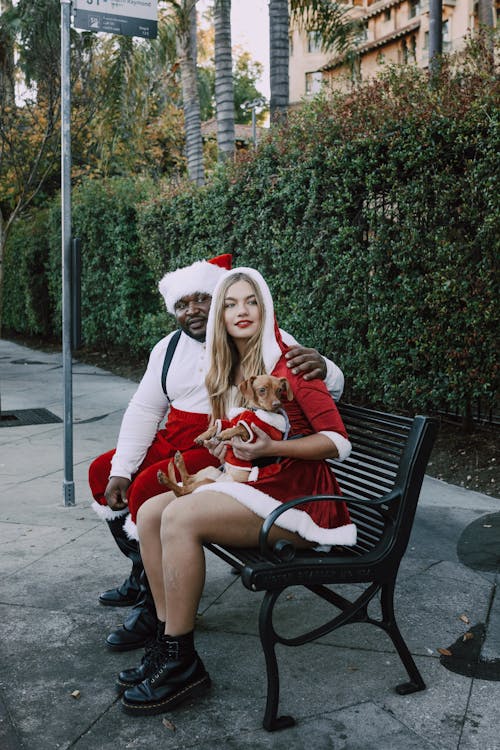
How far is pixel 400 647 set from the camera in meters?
2.92

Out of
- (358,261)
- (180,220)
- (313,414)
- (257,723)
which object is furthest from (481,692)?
(180,220)

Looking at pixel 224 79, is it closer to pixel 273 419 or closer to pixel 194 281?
pixel 194 281

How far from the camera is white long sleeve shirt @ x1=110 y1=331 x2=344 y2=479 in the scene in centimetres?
355

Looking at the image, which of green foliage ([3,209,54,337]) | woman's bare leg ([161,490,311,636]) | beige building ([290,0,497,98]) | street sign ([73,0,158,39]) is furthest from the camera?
beige building ([290,0,497,98])

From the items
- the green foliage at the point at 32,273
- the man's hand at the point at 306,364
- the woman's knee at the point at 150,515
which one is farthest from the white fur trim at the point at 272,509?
the green foliage at the point at 32,273

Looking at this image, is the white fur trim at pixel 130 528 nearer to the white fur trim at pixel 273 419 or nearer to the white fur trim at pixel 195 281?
the white fur trim at pixel 273 419

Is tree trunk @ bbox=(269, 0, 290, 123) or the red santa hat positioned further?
tree trunk @ bbox=(269, 0, 290, 123)

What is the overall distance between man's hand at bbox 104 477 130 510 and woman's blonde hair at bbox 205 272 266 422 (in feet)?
1.95

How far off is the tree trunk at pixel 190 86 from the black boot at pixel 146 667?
13811mm

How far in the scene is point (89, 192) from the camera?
14867 millimetres

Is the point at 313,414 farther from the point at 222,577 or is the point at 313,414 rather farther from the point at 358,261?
the point at 358,261

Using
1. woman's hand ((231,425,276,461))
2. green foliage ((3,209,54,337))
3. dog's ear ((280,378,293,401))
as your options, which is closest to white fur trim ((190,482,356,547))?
woman's hand ((231,425,276,461))

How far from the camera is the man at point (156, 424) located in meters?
3.48

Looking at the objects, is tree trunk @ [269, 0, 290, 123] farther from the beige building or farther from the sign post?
the beige building
